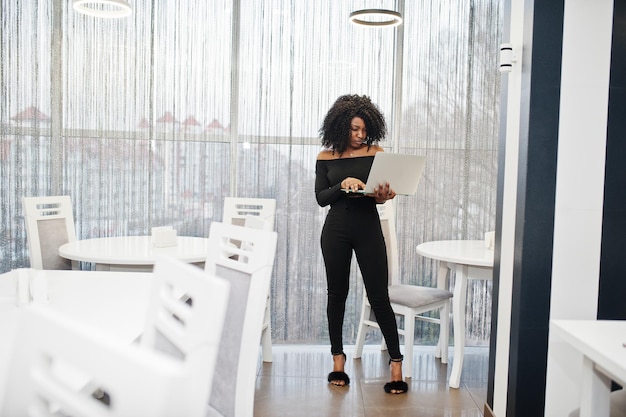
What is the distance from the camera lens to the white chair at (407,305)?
3.50m

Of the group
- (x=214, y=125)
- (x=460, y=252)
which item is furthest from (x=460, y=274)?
(x=214, y=125)

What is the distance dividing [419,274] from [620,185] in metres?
2.32

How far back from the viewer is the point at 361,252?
3098mm

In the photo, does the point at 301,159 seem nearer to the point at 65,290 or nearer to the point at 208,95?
the point at 208,95

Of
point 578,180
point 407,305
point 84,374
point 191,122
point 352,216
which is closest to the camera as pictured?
point 84,374

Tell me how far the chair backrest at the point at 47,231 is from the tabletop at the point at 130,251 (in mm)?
126

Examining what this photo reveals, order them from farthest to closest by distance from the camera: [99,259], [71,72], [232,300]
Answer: [71,72] → [99,259] → [232,300]

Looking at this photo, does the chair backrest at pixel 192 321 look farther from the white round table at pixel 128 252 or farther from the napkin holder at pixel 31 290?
the white round table at pixel 128 252

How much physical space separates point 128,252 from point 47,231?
0.71 m

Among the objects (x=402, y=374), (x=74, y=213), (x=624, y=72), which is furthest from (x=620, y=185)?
(x=74, y=213)

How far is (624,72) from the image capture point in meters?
2.11

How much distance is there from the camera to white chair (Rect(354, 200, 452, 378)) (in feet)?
11.5

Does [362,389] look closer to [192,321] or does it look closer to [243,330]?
[243,330]

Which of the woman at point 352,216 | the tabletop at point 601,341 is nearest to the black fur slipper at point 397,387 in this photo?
the woman at point 352,216
